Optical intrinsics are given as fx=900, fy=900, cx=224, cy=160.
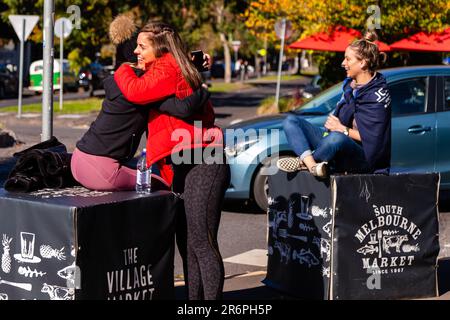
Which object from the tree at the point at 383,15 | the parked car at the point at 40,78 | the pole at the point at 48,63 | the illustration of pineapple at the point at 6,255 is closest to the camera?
the illustration of pineapple at the point at 6,255

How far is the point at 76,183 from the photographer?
531 cm

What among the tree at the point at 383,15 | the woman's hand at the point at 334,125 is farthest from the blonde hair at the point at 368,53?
the tree at the point at 383,15

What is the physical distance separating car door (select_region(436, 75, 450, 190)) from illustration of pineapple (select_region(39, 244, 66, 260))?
6.34 m

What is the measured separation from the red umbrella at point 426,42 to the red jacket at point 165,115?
15444 mm

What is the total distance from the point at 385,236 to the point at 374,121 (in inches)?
31.1

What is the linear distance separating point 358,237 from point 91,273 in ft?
6.50

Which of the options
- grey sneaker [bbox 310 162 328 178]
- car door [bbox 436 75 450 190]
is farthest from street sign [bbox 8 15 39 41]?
grey sneaker [bbox 310 162 328 178]

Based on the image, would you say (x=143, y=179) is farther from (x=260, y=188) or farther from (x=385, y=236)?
(x=260, y=188)

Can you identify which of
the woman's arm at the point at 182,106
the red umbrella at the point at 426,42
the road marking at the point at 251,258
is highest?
the red umbrella at the point at 426,42

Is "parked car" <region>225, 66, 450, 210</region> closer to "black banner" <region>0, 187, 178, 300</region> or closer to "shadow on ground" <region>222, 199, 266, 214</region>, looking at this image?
"shadow on ground" <region>222, 199, 266, 214</region>

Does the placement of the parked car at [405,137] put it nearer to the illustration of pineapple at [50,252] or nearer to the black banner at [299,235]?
the black banner at [299,235]

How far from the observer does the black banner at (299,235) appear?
588 centimetres
